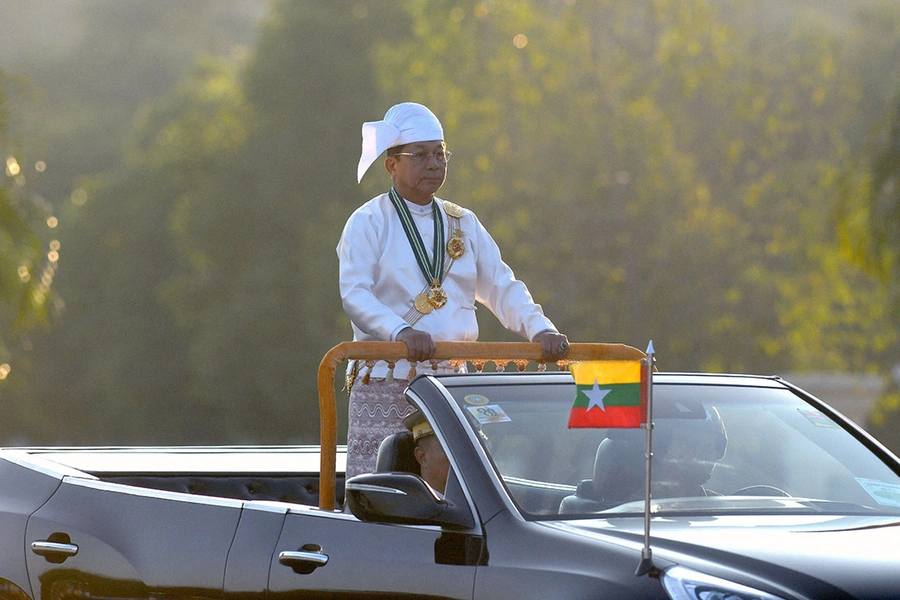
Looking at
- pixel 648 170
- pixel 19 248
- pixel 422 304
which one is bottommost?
pixel 422 304

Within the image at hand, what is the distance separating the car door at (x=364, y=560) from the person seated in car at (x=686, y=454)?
67cm

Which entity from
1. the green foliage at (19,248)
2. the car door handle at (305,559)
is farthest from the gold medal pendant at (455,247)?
the green foliage at (19,248)

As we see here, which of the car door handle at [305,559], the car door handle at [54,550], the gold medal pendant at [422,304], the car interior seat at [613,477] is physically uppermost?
the gold medal pendant at [422,304]

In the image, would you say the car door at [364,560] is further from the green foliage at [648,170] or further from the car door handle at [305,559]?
the green foliage at [648,170]

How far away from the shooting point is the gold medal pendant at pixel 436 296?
6.85 meters

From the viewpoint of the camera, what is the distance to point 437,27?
43.8 meters

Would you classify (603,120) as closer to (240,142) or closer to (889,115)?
(240,142)

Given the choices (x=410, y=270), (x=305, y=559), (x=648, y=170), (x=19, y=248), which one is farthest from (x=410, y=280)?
(x=648, y=170)

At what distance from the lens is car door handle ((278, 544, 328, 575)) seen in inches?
204

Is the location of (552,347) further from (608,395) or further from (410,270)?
(608,395)

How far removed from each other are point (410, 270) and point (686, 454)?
6.17ft

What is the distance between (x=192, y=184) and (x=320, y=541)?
156 feet

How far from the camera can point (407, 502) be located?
4.80 m

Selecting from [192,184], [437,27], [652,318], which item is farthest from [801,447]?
[192,184]
